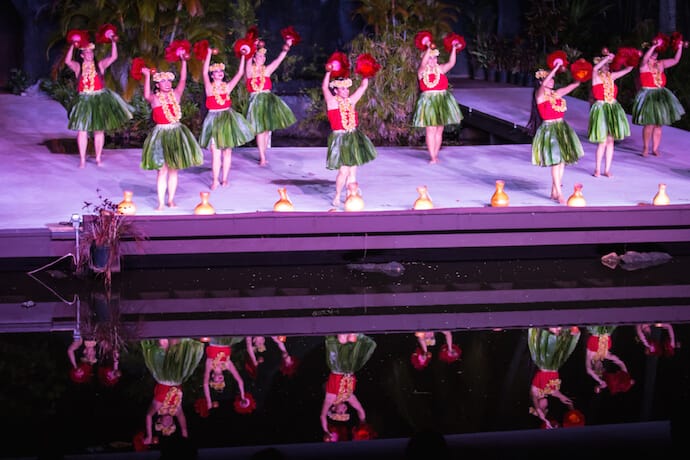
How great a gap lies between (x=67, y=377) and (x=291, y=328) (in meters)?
1.32

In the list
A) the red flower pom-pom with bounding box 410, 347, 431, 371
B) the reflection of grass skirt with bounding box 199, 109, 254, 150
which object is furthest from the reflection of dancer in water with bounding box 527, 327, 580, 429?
the reflection of grass skirt with bounding box 199, 109, 254, 150

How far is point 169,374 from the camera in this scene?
5.55m

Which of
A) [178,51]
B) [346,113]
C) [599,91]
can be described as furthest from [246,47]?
[599,91]

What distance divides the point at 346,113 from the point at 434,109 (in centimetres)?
191

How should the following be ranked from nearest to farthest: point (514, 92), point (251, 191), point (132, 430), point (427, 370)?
point (132, 430) < point (427, 370) < point (251, 191) < point (514, 92)

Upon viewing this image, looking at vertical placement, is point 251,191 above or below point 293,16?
below

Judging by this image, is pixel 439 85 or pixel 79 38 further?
pixel 439 85

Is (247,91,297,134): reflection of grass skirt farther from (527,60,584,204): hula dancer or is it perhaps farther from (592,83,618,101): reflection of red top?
(592,83,618,101): reflection of red top

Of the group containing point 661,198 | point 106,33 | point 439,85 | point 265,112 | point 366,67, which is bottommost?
point 661,198

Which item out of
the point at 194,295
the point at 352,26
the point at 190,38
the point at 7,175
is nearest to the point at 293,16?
the point at 352,26

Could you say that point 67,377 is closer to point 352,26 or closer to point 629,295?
point 629,295

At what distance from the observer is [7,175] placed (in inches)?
367

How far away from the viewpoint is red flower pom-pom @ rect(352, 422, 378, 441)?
4.67m

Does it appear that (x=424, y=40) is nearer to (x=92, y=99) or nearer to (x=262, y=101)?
(x=262, y=101)
